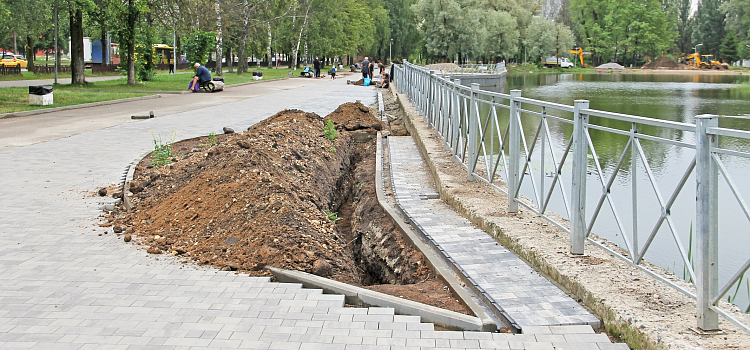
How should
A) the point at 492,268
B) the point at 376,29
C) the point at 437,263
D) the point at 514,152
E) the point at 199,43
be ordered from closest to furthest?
the point at 492,268, the point at 437,263, the point at 514,152, the point at 199,43, the point at 376,29

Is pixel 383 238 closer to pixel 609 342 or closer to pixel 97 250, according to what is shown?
pixel 97 250

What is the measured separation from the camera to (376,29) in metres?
84.6

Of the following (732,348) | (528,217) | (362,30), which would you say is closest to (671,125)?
(732,348)

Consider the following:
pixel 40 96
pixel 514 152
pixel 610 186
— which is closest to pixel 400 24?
pixel 40 96

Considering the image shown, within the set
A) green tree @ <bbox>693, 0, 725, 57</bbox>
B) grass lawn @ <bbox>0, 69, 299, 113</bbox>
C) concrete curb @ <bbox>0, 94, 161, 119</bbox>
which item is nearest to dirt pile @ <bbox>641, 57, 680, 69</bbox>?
green tree @ <bbox>693, 0, 725, 57</bbox>

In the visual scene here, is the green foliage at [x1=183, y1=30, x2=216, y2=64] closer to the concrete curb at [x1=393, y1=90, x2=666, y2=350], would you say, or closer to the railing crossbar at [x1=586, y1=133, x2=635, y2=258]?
the concrete curb at [x1=393, y1=90, x2=666, y2=350]

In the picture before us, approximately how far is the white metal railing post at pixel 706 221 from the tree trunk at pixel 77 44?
1089 inches

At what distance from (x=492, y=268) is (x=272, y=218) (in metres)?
2.12

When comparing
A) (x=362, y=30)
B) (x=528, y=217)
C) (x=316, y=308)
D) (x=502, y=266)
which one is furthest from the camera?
(x=362, y=30)

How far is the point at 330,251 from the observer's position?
602cm

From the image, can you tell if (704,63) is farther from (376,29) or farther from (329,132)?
(329,132)

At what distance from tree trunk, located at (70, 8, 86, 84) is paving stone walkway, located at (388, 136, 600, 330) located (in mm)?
24043

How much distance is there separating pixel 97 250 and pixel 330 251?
2073 millimetres

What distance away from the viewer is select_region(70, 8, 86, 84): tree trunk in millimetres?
27656
